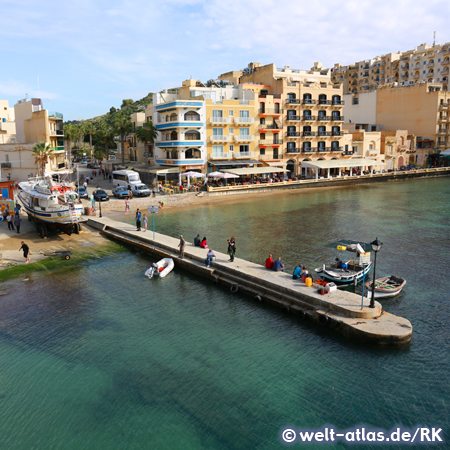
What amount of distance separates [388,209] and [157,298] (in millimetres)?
34029

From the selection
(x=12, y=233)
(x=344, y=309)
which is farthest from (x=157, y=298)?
(x=12, y=233)

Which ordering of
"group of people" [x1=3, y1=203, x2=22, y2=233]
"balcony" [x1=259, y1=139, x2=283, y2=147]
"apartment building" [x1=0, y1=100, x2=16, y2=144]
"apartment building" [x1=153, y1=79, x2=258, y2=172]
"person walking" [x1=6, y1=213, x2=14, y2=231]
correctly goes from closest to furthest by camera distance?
1. "group of people" [x1=3, y1=203, x2=22, y2=233]
2. "person walking" [x1=6, y1=213, x2=14, y2=231]
3. "apartment building" [x1=153, y1=79, x2=258, y2=172]
4. "apartment building" [x1=0, y1=100, x2=16, y2=144]
5. "balcony" [x1=259, y1=139, x2=283, y2=147]

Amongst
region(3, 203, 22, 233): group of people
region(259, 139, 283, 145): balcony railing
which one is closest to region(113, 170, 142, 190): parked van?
region(3, 203, 22, 233): group of people

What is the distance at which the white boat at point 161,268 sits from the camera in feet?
80.2

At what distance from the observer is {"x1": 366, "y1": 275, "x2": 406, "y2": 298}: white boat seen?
20.4 m

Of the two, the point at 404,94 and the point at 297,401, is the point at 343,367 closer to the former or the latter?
the point at 297,401

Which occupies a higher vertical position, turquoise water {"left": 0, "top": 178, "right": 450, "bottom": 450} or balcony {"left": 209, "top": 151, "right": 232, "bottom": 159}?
balcony {"left": 209, "top": 151, "right": 232, "bottom": 159}

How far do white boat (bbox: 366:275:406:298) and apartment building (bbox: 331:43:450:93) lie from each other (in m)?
92.7

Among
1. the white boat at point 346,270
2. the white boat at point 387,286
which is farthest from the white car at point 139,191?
the white boat at point 387,286

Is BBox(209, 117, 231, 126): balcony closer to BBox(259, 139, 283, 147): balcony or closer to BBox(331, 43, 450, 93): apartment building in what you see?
BBox(259, 139, 283, 147): balcony

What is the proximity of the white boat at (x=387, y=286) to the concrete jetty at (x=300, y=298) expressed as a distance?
203 centimetres

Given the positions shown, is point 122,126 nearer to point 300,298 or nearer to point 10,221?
point 10,221

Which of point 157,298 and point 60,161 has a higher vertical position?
point 60,161

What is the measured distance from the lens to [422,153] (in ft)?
299
